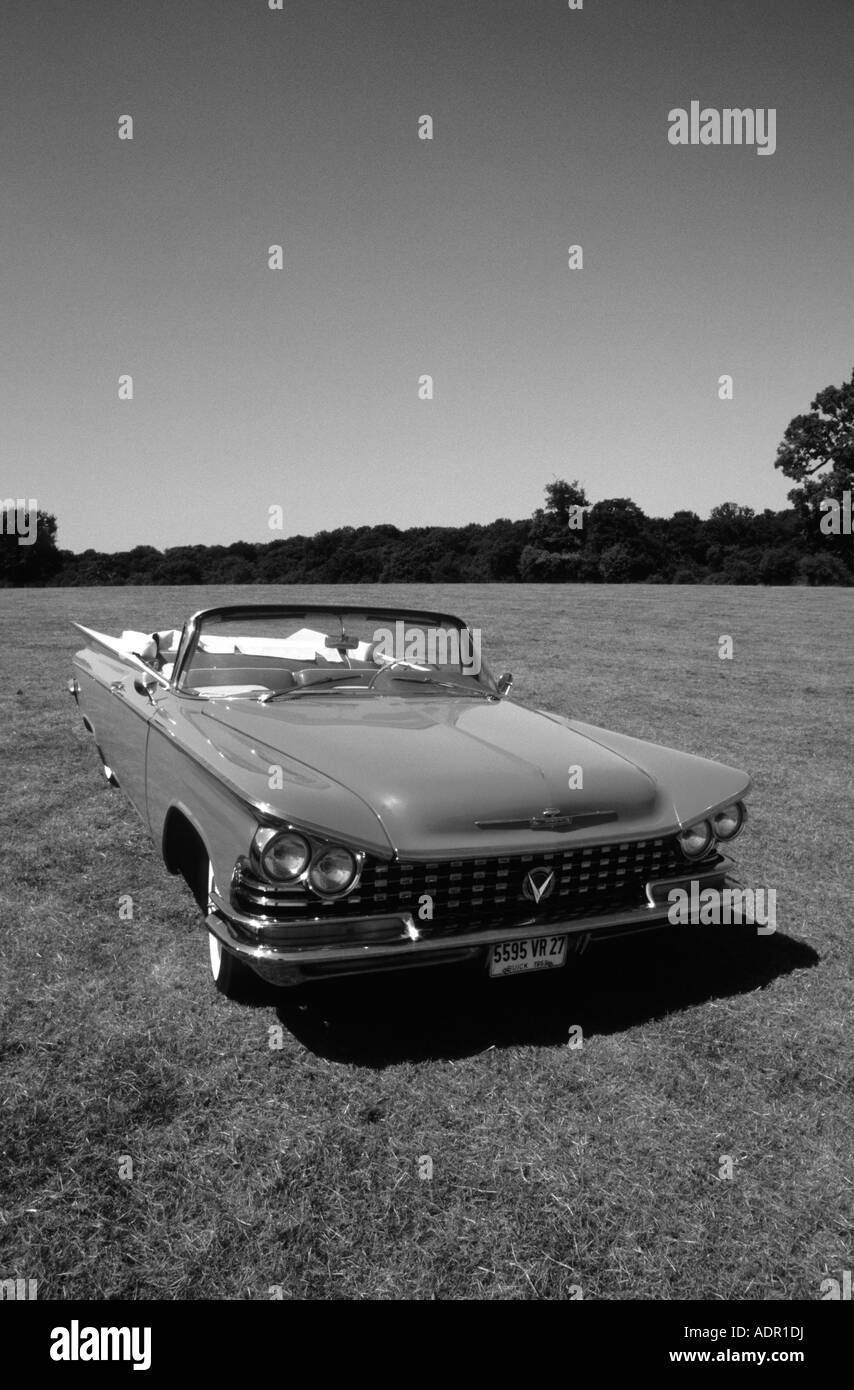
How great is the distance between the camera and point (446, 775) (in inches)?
127

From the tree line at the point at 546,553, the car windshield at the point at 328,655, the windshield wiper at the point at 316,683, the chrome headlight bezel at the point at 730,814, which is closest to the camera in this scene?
the chrome headlight bezel at the point at 730,814

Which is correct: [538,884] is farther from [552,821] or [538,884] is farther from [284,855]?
[284,855]

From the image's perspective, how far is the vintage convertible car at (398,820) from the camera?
288 cm

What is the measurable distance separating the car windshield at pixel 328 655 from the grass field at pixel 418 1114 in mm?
1147

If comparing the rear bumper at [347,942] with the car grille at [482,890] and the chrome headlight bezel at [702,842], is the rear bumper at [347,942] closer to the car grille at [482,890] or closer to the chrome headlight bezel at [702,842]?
the car grille at [482,890]

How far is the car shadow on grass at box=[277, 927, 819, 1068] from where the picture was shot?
10.2 ft

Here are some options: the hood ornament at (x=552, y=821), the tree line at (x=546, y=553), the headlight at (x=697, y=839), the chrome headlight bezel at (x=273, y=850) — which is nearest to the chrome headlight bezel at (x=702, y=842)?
the headlight at (x=697, y=839)

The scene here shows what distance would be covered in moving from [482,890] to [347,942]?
1.66ft

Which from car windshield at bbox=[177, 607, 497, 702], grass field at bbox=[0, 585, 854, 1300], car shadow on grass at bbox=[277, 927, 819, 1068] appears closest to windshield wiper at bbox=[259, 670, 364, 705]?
car windshield at bbox=[177, 607, 497, 702]

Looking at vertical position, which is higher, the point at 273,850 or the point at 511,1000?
the point at 273,850

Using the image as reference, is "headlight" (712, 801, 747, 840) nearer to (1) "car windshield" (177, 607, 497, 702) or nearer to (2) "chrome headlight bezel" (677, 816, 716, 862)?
(2) "chrome headlight bezel" (677, 816, 716, 862)

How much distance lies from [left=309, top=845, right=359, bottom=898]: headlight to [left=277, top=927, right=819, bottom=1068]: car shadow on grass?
0.39 meters

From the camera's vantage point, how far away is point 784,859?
5289 millimetres

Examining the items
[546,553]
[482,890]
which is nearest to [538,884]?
[482,890]
